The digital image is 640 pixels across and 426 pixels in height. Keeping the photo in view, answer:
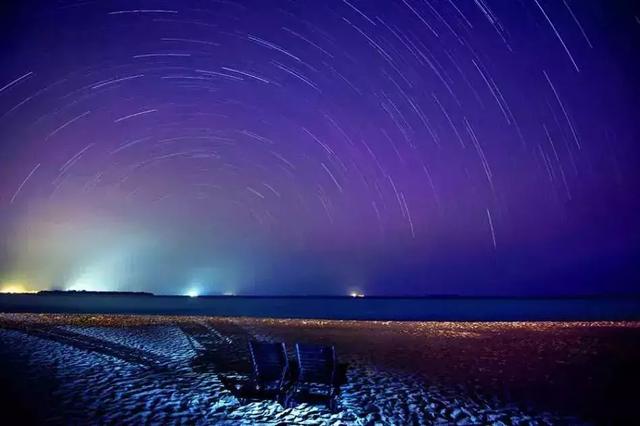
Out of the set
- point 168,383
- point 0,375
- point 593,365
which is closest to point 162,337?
point 0,375

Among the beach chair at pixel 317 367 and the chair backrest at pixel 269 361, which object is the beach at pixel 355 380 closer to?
the beach chair at pixel 317 367

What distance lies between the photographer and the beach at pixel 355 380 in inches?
283

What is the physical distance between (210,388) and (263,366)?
178cm

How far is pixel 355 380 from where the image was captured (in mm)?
9812

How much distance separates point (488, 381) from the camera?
9.98 m

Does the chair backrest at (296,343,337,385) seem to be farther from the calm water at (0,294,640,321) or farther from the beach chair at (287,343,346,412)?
the calm water at (0,294,640,321)

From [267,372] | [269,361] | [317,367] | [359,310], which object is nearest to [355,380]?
[317,367]

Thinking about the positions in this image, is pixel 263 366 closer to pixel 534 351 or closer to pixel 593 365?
pixel 593 365

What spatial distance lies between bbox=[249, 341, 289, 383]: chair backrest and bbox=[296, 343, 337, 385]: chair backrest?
367mm

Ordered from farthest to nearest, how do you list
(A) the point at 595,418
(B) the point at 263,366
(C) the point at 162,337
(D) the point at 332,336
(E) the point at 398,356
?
(D) the point at 332,336 → (C) the point at 162,337 → (E) the point at 398,356 → (B) the point at 263,366 → (A) the point at 595,418

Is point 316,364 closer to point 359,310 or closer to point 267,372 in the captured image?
point 267,372

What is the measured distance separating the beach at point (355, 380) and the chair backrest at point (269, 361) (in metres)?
0.57

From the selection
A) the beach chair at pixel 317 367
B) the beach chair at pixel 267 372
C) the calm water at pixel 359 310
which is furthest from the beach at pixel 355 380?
the calm water at pixel 359 310

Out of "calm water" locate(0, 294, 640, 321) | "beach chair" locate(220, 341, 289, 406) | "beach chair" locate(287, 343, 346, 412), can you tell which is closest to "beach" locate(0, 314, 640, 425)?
"beach chair" locate(220, 341, 289, 406)
